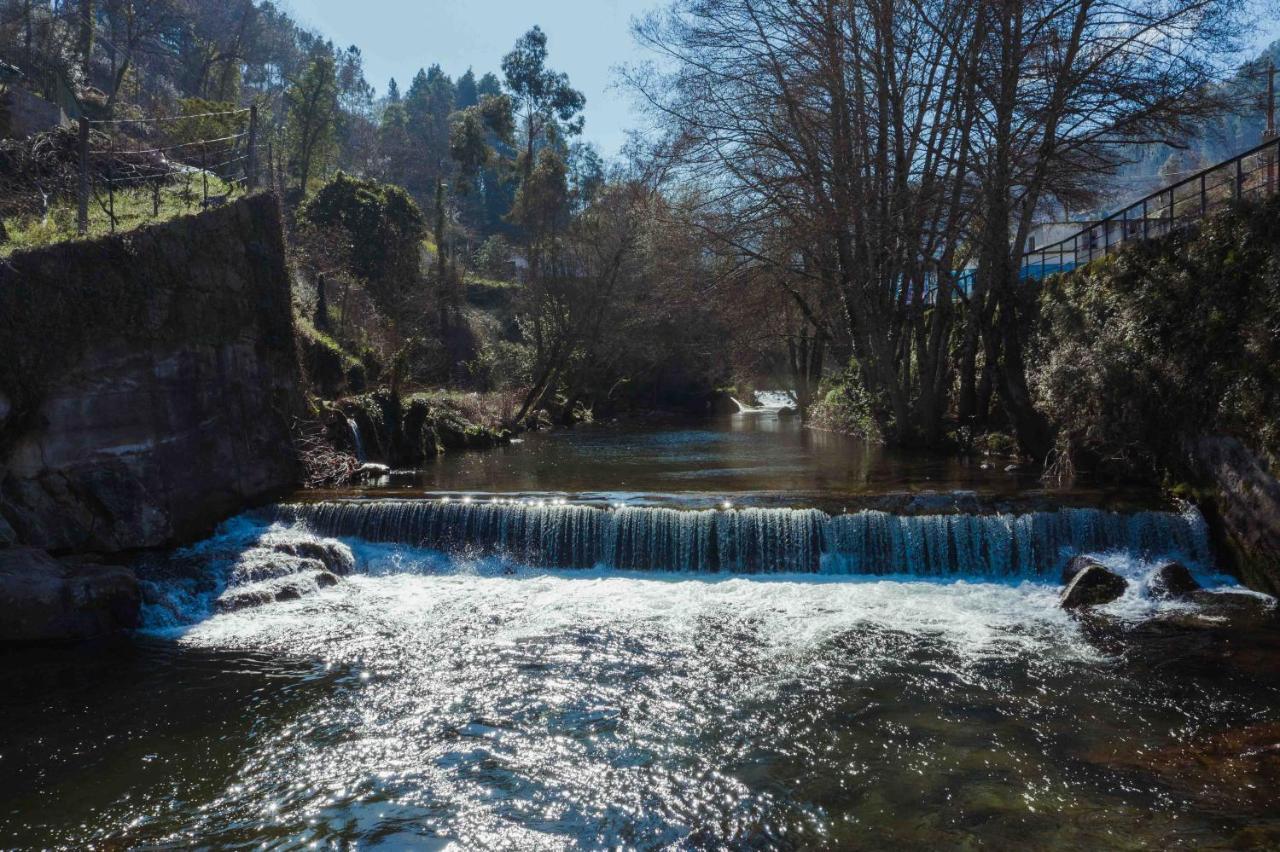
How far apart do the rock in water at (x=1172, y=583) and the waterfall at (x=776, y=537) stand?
3.69ft

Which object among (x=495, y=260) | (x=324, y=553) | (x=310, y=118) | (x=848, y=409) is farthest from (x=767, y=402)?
(x=324, y=553)

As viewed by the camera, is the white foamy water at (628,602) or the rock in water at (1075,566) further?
the rock in water at (1075,566)

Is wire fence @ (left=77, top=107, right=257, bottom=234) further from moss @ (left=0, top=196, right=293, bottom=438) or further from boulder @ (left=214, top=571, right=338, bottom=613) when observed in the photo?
boulder @ (left=214, top=571, right=338, bottom=613)

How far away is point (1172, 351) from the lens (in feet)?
39.7

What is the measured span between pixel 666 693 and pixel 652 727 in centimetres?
66

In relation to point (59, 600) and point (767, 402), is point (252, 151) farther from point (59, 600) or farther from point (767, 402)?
point (767, 402)

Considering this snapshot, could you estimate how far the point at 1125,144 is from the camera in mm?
15016

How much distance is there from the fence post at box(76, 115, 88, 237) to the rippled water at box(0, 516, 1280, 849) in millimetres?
6070

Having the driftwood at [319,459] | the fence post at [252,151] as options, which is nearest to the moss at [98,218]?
the fence post at [252,151]

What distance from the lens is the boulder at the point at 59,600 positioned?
8781mm

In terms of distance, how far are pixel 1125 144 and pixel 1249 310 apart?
5.54m

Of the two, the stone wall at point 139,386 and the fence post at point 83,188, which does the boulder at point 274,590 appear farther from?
the fence post at point 83,188

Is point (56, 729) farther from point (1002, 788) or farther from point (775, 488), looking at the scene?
point (775, 488)

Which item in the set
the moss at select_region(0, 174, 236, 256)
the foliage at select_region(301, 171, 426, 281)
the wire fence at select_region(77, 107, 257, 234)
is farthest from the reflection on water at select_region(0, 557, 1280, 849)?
the foliage at select_region(301, 171, 426, 281)
